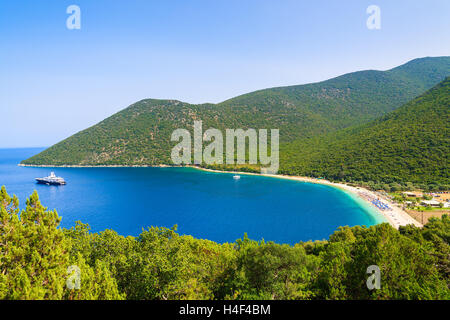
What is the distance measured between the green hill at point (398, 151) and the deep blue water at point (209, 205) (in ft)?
39.8

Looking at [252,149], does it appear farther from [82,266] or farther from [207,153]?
[82,266]

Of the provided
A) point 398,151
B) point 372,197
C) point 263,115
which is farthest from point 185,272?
point 263,115

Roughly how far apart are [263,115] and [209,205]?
341ft

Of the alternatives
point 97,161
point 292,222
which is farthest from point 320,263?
point 97,161

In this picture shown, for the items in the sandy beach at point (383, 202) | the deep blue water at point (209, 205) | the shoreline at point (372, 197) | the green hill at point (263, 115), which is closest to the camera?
the sandy beach at point (383, 202)

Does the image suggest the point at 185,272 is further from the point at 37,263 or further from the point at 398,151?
the point at 398,151

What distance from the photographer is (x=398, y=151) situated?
69.4 metres

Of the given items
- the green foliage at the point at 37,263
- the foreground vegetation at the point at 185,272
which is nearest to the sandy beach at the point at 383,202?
the foreground vegetation at the point at 185,272

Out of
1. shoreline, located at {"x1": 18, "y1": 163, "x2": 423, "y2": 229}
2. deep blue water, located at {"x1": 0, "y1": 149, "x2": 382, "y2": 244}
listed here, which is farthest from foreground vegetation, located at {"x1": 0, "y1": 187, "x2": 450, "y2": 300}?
shoreline, located at {"x1": 18, "y1": 163, "x2": 423, "y2": 229}

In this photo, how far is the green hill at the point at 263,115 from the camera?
128500 millimetres

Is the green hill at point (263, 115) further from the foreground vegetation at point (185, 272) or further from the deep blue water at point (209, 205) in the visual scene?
the foreground vegetation at point (185, 272)

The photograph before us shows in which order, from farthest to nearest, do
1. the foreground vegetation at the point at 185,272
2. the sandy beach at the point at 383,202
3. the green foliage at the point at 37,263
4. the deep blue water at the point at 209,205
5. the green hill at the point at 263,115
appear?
1. the green hill at the point at 263,115
2. the deep blue water at the point at 209,205
3. the sandy beach at the point at 383,202
4. the foreground vegetation at the point at 185,272
5. the green foliage at the point at 37,263

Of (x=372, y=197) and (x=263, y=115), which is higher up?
(x=263, y=115)
